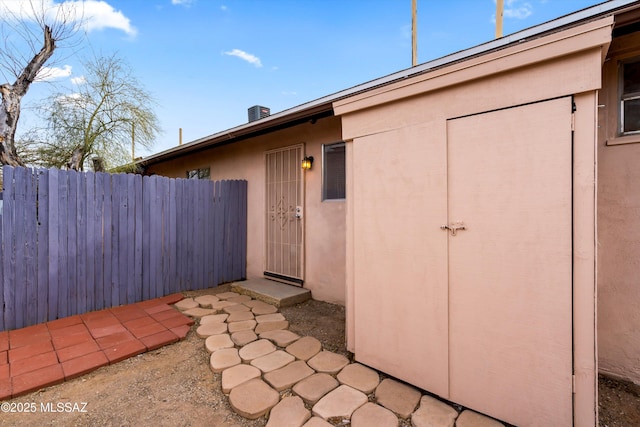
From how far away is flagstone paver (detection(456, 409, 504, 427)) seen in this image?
1.82 m

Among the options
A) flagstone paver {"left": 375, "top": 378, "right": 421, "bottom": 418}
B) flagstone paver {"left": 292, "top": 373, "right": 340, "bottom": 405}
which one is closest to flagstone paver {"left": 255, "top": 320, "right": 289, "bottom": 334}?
flagstone paver {"left": 292, "top": 373, "right": 340, "bottom": 405}

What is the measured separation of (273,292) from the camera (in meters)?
4.43

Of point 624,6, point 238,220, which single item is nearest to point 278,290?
point 238,220

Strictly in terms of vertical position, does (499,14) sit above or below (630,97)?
above

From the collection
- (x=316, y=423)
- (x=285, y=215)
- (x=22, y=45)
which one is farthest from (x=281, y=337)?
(x=22, y=45)

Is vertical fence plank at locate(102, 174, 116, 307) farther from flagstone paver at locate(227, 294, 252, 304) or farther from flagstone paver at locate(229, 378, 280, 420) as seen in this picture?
flagstone paver at locate(229, 378, 280, 420)

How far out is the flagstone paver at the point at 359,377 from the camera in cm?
225

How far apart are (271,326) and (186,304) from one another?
1.61 m

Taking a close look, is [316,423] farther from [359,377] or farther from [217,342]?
[217,342]

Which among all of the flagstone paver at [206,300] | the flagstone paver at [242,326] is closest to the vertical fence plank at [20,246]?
the flagstone paver at [206,300]

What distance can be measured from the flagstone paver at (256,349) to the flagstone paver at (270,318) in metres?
0.57

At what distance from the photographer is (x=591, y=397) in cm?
158

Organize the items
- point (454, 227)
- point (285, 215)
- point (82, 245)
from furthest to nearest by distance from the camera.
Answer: point (285, 215)
point (82, 245)
point (454, 227)

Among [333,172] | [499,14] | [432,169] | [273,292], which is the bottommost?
[273,292]
